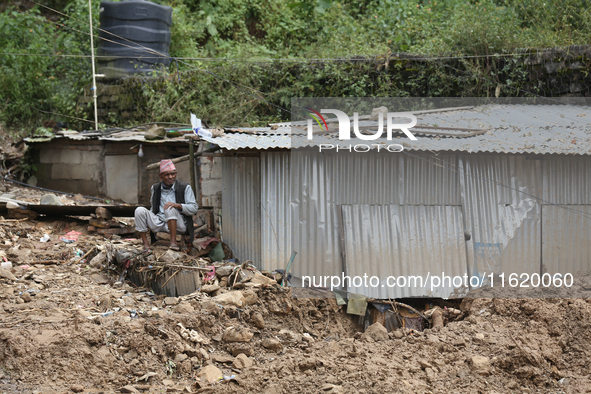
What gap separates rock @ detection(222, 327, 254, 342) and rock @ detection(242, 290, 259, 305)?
516mm

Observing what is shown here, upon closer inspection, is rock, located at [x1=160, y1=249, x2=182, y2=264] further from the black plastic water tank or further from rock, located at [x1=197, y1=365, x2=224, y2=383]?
the black plastic water tank

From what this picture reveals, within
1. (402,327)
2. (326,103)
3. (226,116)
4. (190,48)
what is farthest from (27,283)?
(190,48)

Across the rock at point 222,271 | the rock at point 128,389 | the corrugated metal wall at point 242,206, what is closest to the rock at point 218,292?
the rock at point 222,271

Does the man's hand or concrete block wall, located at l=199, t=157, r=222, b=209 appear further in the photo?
concrete block wall, located at l=199, t=157, r=222, b=209

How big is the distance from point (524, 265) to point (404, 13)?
9.64m

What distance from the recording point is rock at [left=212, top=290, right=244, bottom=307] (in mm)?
6336

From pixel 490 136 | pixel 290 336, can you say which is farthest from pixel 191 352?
pixel 490 136

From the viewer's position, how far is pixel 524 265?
784 centimetres

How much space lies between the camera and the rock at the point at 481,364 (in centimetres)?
575

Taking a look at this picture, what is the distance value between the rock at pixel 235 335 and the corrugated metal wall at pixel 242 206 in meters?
1.61

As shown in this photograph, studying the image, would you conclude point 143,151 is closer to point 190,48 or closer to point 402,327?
point 190,48

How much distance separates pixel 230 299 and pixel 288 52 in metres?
10.5

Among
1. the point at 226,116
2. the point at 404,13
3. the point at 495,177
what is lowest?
the point at 495,177

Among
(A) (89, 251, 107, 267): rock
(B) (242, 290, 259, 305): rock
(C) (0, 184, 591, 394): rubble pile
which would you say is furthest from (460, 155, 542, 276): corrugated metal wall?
(A) (89, 251, 107, 267): rock
